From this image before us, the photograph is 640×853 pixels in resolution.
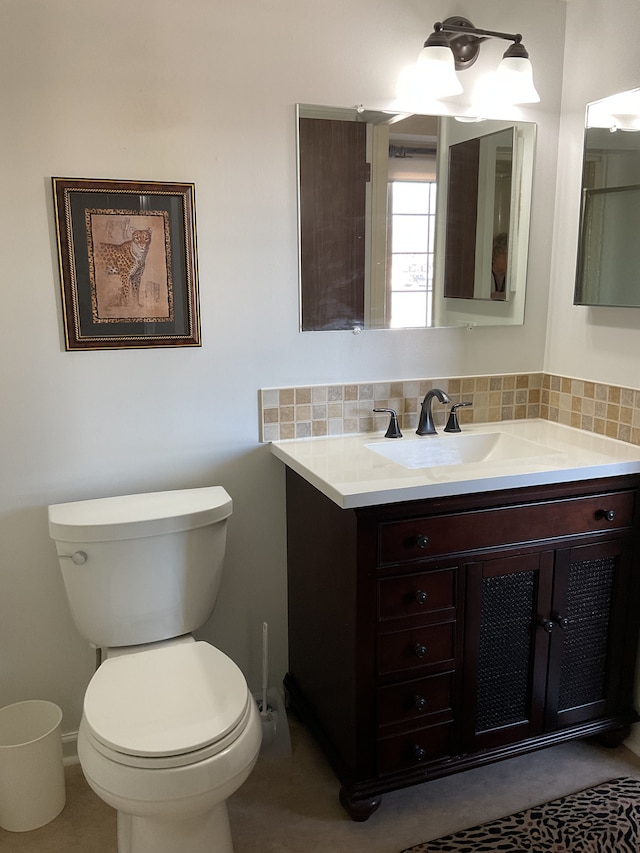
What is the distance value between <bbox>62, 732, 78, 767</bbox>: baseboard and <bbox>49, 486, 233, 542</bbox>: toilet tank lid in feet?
2.35

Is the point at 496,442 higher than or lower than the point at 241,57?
lower

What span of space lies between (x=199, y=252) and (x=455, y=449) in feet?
3.22

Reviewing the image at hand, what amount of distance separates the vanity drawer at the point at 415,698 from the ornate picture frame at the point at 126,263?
111cm

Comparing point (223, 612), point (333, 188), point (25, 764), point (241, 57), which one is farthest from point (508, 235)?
point (25, 764)

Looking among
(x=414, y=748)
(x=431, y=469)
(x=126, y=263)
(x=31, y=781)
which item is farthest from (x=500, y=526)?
(x=31, y=781)

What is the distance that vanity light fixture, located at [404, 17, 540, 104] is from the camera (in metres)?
1.99

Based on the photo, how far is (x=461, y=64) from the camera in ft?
7.05

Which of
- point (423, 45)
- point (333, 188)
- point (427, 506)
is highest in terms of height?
point (423, 45)

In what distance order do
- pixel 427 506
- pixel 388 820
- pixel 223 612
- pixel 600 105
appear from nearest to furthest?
pixel 427 506
pixel 388 820
pixel 600 105
pixel 223 612

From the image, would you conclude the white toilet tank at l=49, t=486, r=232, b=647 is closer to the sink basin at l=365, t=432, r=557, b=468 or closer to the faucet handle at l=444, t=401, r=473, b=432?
the sink basin at l=365, t=432, r=557, b=468

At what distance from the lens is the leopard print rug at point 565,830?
1776 millimetres

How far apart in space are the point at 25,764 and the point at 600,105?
2.42 m

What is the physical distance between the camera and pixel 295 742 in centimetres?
220

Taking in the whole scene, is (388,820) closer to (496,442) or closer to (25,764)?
(25,764)
